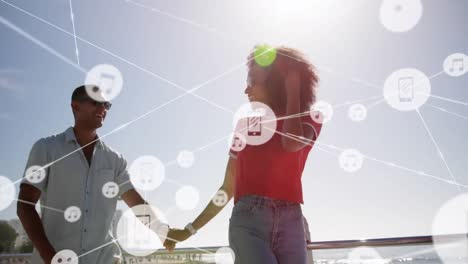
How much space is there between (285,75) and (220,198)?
847mm

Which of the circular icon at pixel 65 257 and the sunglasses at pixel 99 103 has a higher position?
the sunglasses at pixel 99 103

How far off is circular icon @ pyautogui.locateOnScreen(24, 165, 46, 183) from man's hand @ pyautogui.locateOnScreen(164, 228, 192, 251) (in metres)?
0.95

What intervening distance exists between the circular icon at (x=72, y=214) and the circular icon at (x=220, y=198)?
97cm

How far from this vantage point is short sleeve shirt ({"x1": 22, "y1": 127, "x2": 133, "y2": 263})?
7.54ft

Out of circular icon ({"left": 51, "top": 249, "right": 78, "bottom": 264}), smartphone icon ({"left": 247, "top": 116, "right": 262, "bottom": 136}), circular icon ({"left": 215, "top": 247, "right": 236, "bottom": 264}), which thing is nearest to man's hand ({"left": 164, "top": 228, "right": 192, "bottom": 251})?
circular icon ({"left": 215, "top": 247, "right": 236, "bottom": 264})

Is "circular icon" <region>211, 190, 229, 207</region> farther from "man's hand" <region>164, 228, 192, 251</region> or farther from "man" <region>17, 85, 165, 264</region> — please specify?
"man" <region>17, 85, 165, 264</region>

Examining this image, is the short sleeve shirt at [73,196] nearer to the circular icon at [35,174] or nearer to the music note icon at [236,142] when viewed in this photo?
the circular icon at [35,174]

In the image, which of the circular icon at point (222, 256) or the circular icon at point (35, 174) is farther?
the circular icon at point (222, 256)

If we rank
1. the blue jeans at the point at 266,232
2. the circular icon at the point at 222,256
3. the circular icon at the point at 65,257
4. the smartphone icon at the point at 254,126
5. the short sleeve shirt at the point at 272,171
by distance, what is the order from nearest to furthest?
the blue jeans at the point at 266,232 → the short sleeve shirt at the point at 272,171 → the smartphone icon at the point at 254,126 → the circular icon at the point at 65,257 → the circular icon at the point at 222,256

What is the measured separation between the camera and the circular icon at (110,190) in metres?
2.55

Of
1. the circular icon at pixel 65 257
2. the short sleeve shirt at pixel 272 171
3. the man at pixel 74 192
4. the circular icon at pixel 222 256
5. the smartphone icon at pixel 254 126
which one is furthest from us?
the circular icon at pixel 222 256

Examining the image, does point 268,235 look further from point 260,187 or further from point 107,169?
point 107,169

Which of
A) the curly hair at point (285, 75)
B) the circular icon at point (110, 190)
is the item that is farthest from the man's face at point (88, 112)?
the curly hair at point (285, 75)

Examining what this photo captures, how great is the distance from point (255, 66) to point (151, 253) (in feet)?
6.15
